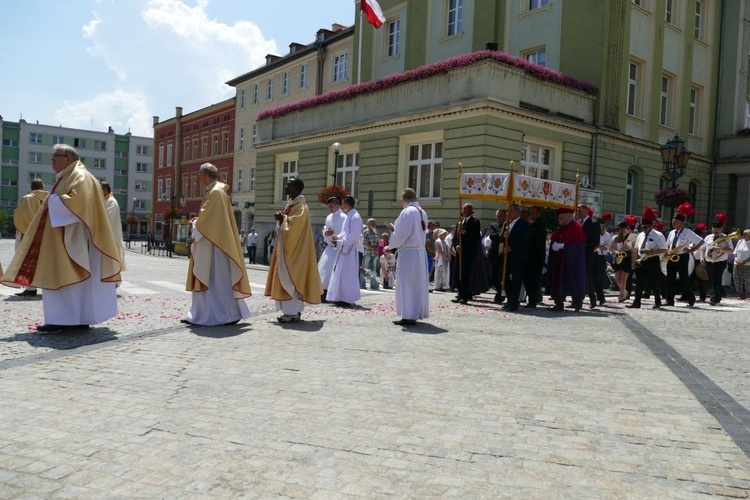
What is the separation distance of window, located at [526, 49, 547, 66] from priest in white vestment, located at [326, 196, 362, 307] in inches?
632

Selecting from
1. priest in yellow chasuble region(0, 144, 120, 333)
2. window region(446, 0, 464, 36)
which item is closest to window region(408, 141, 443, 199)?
window region(446, 0, 464, 36)

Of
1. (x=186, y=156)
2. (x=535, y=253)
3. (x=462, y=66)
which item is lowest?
(x=535, y=253)

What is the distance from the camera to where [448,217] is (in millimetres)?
21531

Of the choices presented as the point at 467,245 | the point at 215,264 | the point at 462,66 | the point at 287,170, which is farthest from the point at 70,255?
the point at 287,170

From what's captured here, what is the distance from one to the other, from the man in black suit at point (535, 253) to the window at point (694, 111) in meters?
21.1

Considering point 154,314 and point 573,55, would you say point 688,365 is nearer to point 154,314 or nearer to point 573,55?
point 154,314

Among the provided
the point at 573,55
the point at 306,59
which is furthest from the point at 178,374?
the point at 306,59

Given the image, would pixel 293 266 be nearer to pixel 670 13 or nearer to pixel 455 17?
pixel 455 17

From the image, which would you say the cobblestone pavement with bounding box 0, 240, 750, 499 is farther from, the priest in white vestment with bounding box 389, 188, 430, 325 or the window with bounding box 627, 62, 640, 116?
the window with bounding box 627, 62, 640, 116

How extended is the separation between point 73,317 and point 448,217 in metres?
15.6

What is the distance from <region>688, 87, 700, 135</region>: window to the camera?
29.2 meters

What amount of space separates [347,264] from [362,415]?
717cm

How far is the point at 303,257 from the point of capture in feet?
29.2

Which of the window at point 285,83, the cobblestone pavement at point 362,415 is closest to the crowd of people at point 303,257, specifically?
the cobblestone pavement at point 362,415
